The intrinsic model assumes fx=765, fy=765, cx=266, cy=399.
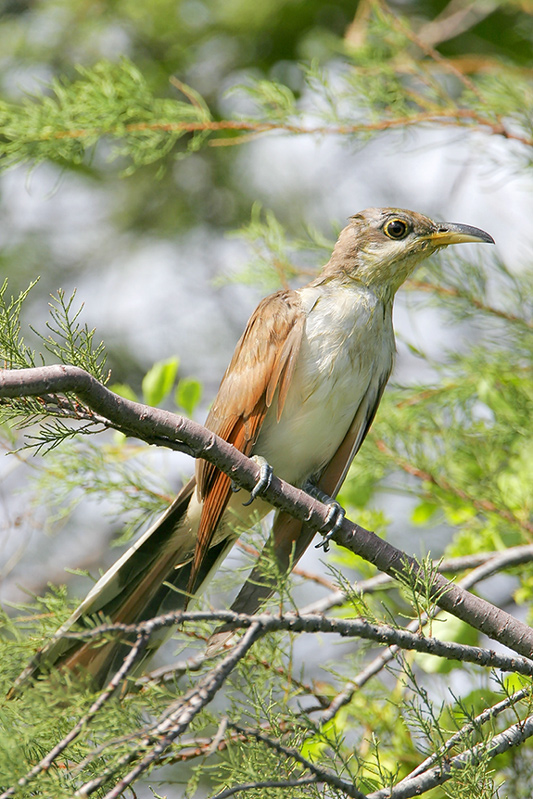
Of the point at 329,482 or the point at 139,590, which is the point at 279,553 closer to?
the point at 329,482

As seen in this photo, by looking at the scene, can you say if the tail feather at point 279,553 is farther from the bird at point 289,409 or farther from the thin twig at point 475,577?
the thin twig at point 475,577

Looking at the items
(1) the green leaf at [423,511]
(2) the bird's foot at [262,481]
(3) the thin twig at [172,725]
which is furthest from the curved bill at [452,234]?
(3) the thin twig at [172,725]

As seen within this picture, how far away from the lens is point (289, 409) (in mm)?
3227

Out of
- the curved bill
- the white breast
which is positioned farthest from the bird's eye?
the white breast

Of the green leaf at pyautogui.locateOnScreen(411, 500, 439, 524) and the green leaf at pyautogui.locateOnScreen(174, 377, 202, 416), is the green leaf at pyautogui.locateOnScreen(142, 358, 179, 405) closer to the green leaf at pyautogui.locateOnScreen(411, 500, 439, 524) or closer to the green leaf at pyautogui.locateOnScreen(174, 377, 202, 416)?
the green leaf at pyautogui.locateOnScreen(174, 377, 202, 416)

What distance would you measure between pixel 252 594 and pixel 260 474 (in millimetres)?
821

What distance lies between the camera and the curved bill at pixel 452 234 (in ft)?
11.4

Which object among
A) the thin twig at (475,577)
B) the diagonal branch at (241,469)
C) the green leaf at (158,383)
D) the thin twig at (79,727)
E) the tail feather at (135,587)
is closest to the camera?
the thin twig at (79,727)

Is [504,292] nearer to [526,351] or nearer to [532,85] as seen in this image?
[526,351]

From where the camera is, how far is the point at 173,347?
7.09 meters

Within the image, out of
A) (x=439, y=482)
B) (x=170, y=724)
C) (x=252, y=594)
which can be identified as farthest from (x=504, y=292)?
(x=170, y=724)

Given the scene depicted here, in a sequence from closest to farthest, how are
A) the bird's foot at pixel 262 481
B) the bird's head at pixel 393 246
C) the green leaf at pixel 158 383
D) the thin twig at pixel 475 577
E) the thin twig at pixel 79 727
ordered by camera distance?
the thin twig at pixel 79 727, the bird's foot at pixel 262 481, the thin twig at pixel 475 577, the bird's head at pixel 393 246, the green leaf at pixel 158 383

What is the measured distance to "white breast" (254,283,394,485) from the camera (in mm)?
3150

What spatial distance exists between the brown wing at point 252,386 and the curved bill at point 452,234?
2.55 feet
